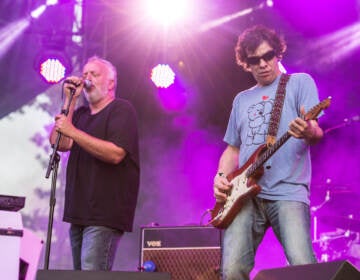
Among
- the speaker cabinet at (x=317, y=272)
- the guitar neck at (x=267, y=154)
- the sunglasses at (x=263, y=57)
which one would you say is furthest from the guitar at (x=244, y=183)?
the speaker cabinet at (x=317, y=272)

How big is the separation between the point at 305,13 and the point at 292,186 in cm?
421

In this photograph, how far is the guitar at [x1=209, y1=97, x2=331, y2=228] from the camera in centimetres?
279

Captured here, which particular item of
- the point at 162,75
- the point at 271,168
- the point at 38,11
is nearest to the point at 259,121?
the point at 271,168

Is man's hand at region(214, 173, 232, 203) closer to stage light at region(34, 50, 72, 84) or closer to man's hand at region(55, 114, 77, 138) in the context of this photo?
man's hand at region(55, 114, 77, 138)

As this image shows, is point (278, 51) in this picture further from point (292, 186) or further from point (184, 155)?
point (184, 155)

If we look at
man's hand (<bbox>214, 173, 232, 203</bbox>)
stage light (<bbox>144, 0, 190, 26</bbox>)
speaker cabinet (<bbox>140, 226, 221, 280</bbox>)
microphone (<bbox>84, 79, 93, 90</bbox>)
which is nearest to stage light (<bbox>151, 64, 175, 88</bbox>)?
stage light (<bbox>144, 0, 190, 26</bbox>)

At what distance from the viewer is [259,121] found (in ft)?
9.97

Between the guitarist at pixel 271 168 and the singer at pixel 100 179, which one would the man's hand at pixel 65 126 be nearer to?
the singer at pixel 100 179

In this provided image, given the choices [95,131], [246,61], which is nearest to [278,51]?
[246,61]

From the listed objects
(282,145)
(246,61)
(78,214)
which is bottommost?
(78,214)

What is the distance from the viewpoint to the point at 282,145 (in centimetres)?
283

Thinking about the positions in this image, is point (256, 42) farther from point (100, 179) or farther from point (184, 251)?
point (184, 251)

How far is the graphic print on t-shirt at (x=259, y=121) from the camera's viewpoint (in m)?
3.00

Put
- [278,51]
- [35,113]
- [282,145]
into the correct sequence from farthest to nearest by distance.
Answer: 1. [35,113]
2. [278,51]
3. [282,145]
